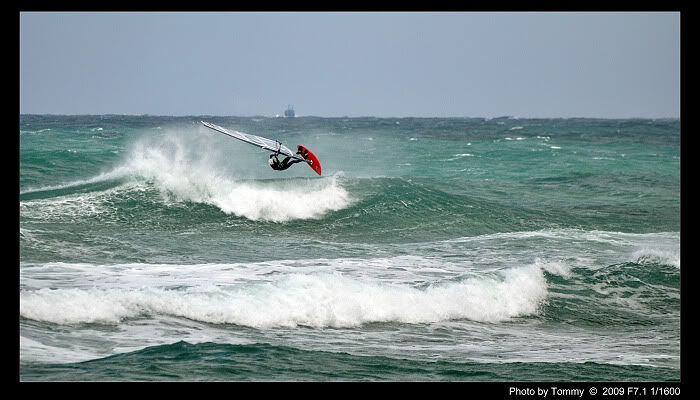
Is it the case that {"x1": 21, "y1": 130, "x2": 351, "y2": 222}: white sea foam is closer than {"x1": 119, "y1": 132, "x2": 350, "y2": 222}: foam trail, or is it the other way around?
{"x1": 21, "y1": 130, "x2": 351, "y2": 222}: white sea foam

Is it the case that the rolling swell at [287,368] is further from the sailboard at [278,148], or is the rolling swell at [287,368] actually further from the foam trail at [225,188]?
the foam trail at [225,188]

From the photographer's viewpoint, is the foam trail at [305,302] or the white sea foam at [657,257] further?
the white sea foam at [657,257]

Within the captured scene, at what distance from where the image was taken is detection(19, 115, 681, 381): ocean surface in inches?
547

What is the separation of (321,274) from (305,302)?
2344 millimetres

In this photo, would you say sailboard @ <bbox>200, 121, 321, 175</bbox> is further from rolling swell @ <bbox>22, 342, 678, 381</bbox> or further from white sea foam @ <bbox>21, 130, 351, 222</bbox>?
white sea foam @ <bbox>21, 130, 351, 222</bbox>

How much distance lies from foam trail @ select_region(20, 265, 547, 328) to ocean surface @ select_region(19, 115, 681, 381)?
1.6 inches

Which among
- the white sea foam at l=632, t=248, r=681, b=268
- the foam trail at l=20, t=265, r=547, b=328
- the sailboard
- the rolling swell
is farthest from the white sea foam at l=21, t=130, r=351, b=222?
the rolling swell

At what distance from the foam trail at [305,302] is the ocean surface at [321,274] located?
0.13ft

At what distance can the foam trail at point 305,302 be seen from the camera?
15391 mm

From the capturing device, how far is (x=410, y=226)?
90.4ft

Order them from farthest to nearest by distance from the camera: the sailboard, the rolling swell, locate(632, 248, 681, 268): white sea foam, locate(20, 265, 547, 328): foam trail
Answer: locate(632, 248, 681, 268): white sea foam
locate(20, 265, 547, 328): foam trail
the sailboard
the rolling swell

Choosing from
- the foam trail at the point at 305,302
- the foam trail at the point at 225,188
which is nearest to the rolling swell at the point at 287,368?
the foam trail at the point at 305,302

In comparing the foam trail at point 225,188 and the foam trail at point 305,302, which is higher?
the foam trail at point 225,188
